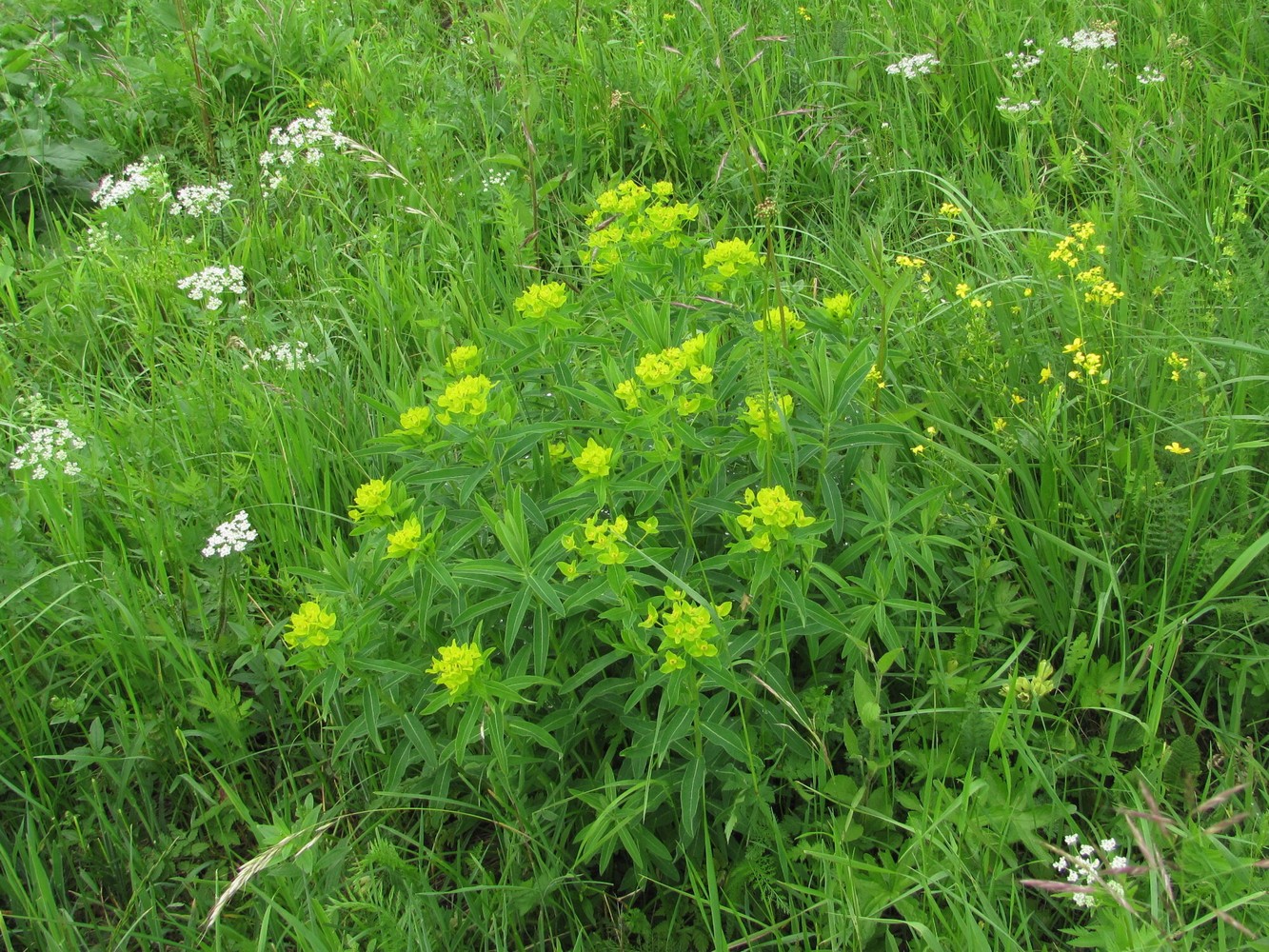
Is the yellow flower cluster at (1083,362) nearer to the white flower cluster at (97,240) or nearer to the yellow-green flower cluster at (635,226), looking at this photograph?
the yellow-green flower cluster at (635,226)

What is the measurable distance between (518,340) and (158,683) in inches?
42.0

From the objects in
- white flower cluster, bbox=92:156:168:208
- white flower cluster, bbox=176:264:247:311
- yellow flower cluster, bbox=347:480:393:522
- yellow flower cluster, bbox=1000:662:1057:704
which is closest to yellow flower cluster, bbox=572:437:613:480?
yellow flower cluster, bbox=347:480:393:522

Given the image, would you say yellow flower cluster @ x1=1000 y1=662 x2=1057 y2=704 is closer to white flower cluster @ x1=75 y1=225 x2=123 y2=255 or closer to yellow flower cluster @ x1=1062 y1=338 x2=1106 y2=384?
yellow flower cluster @ x1=1062 y1=338 x2=1106 y2=384

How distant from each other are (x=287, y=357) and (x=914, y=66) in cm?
216

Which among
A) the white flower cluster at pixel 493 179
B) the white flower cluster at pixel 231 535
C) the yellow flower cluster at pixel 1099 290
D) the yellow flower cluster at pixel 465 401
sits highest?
the yellow flower cluster at pixel 465 401

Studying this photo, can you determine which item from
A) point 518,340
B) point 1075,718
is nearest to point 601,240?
point 518,340

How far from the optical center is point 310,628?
5.61ft

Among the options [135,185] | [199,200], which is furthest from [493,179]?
[135,185]

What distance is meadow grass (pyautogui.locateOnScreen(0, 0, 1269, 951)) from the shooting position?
5.72 ft

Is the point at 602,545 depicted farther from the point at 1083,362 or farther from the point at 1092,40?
the point at 1092,40

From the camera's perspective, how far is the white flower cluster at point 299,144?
129 inches

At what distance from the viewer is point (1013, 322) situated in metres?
2.68

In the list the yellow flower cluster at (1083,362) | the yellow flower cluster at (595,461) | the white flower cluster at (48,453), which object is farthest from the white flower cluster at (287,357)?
the yellow flower cluster at (1083,362)

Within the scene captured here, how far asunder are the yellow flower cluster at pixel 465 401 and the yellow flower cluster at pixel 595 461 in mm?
188
